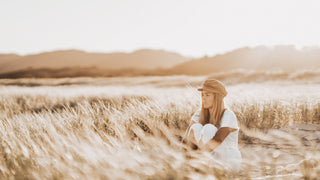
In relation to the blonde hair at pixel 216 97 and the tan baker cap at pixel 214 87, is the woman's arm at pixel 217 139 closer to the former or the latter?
the blonde hair at pixel 216 97

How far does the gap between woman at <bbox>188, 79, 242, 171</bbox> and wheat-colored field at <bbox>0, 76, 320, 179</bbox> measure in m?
0.13

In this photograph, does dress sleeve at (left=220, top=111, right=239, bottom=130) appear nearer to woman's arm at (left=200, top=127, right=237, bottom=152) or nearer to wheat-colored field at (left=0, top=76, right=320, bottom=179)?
woman's arm at (left=200, top=127, right=237, bottom=152)

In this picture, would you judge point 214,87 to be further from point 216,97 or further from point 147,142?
point 147,142

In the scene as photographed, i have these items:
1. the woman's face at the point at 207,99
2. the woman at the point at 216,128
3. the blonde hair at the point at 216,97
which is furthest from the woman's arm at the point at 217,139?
the woman's face at the point at 207,99

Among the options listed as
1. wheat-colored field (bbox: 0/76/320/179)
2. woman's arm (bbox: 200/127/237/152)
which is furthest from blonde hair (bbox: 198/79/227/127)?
wheat-colored field (bbox: 0/76/320/179)

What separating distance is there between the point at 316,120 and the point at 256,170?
2.94 metres

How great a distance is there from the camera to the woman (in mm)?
2443

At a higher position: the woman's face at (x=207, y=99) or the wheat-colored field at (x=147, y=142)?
the woman's face at (x=207, y=99)

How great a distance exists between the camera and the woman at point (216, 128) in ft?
8.02

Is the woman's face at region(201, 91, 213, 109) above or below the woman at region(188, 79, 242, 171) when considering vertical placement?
above

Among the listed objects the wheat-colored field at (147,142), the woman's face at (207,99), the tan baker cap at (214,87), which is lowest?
the wheat-colored field at (147,142)

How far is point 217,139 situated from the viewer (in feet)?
7.98

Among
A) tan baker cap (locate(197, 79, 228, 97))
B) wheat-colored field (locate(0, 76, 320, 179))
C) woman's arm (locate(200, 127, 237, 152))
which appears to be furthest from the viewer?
tan baker cap (locate(197, 79, 228, 97))

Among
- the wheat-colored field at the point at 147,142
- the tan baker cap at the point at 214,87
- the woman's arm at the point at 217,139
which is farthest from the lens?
the tan baker cap at the point at 214,87
